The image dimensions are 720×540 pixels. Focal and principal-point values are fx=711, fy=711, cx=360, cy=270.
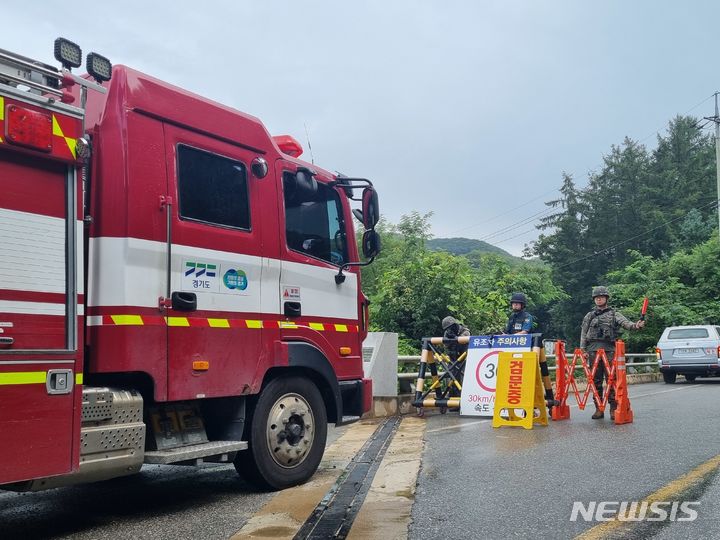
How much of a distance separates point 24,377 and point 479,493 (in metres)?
3.38

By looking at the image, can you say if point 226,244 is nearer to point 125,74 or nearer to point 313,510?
point 125,74

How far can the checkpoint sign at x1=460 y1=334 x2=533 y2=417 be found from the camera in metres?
10.4

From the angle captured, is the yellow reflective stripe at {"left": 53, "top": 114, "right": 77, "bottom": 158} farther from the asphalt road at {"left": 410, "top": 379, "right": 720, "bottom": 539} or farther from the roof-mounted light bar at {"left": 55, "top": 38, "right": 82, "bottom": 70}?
the asphalt road at {"left": 410, "top": 379, "right": 720, "bottom": 539}

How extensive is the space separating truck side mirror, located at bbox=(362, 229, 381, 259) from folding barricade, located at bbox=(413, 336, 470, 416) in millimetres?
4485

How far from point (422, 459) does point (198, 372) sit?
112 inches

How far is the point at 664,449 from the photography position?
7.22 meters

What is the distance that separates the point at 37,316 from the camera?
4195 mm

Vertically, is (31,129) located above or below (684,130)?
below

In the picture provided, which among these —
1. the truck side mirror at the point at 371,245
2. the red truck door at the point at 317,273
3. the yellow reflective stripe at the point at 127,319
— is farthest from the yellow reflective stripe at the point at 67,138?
the truck side mirror at the point at 371,245

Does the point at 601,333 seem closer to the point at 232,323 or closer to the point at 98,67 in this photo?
the point at 232,323

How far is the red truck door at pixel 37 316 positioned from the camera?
404cm

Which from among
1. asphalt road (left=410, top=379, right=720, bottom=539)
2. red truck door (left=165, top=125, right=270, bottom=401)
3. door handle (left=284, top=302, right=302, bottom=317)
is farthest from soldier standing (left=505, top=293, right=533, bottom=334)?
red truck door (left=165, top=125, right=270, bottom=401)

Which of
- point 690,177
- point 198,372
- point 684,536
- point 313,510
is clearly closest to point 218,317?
point 198,372

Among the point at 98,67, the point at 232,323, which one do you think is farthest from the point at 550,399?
the point at 98,67
